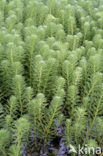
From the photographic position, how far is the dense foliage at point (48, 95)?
0.90m

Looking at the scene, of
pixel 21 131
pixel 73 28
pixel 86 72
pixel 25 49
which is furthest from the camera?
pixel 73 28

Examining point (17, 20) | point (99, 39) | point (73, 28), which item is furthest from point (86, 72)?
point (17, 20)

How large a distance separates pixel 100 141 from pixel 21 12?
44.1 inches

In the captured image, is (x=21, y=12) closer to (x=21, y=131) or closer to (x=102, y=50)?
(x=102, y=50)

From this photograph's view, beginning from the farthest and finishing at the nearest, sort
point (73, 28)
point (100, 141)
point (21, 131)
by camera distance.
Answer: point (73, 28), point (100, 141), point (21, 131)

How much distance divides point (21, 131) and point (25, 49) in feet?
1.84

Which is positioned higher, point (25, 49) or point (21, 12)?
point (21, 12)

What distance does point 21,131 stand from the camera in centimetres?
80

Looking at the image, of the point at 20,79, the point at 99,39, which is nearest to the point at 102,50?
the point at 99,39

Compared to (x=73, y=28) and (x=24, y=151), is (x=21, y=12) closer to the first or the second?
(x=73, y=28)

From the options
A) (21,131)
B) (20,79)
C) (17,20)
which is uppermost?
(17,20)

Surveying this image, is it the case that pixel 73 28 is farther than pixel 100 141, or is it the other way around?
pixel 73 28

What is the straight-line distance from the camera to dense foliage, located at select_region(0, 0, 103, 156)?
0.90 m

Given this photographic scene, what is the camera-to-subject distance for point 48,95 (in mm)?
1119
